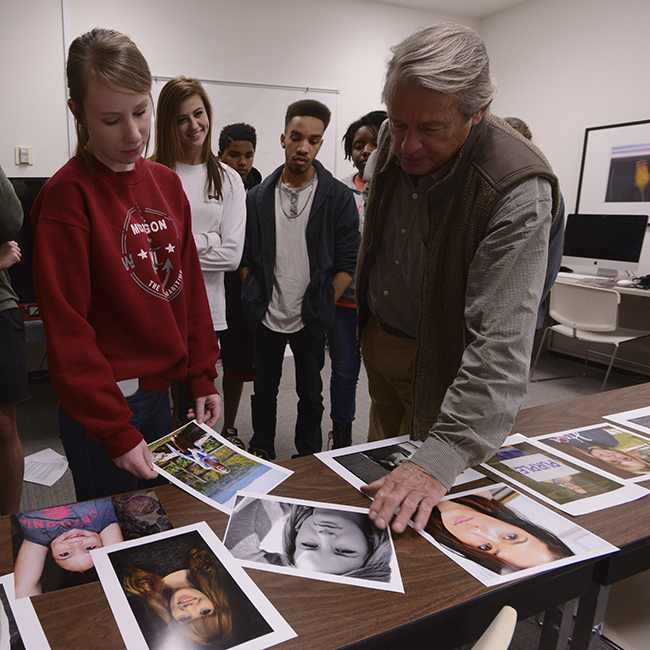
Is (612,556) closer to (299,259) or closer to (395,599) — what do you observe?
(395,599)

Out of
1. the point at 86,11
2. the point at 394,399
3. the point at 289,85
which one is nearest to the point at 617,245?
the point at 289,85

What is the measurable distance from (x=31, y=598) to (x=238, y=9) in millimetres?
4331

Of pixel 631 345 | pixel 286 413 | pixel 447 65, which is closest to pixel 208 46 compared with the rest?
pixel 286 413

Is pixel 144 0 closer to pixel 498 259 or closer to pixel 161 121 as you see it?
pixel 161 121

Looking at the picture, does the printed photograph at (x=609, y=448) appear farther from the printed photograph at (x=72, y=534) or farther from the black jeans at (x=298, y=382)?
the black jeans at (x=298, y=382)

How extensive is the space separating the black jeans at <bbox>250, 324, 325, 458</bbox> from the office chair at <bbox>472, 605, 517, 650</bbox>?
5.69 feet

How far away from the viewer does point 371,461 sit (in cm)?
110

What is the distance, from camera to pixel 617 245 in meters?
4.02

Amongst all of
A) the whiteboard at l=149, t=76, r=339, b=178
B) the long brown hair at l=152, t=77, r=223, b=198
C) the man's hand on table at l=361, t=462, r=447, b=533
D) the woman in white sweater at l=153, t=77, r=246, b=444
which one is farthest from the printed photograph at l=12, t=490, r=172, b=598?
the whiteboard at l=149, t=76, r=339, b=178

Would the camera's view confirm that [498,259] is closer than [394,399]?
Yes

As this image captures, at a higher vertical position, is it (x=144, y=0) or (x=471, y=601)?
(x=144, y=0)

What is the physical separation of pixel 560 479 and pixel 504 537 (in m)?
0.26

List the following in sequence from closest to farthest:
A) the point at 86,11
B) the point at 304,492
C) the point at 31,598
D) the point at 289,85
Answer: the point at 31,598 → the point at 304,492 → the point at 86,11 → the point at 289,85

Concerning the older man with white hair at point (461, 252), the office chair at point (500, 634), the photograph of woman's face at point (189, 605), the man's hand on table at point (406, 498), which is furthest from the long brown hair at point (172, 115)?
the office chair at point (500, 634)
